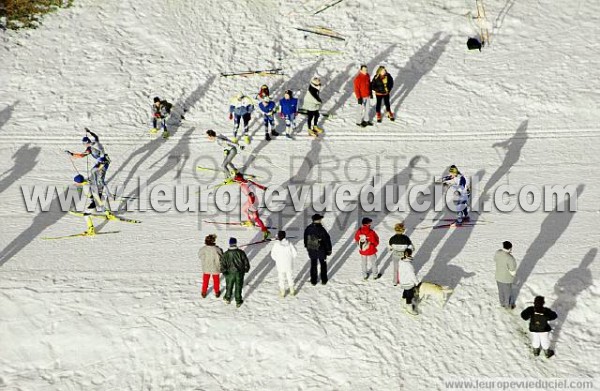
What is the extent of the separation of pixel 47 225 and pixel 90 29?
9.37 meters

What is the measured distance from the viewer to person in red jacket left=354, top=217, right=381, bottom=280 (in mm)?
14336

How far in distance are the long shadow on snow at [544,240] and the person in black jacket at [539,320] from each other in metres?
1.32

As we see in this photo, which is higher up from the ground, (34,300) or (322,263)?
(322,263)

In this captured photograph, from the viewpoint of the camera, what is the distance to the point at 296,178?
18.4 meters

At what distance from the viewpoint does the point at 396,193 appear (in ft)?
58.3

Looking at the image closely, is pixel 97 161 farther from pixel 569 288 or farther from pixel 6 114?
pixel 569 288

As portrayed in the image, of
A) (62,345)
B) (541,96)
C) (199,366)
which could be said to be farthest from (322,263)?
(541,96)

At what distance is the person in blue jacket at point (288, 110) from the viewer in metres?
19.0

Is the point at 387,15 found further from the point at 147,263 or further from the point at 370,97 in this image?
the point at 147,263

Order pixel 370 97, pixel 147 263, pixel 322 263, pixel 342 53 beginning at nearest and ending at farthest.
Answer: pixel 322 263 < pixel 147 263 < pixel 370 97 < pixel 342 53

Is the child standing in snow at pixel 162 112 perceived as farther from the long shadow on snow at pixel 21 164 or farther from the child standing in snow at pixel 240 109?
the long shadow on snow at pixel 21 164

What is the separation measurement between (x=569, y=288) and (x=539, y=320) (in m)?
2.00

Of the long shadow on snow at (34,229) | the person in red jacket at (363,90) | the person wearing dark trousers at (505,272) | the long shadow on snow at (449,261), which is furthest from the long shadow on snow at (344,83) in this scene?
the person wearing dark trousers at (505,272)

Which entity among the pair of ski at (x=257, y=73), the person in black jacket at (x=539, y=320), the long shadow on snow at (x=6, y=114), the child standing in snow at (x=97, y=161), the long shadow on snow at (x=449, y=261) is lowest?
the person in black jacket at (x=539, y=320)
